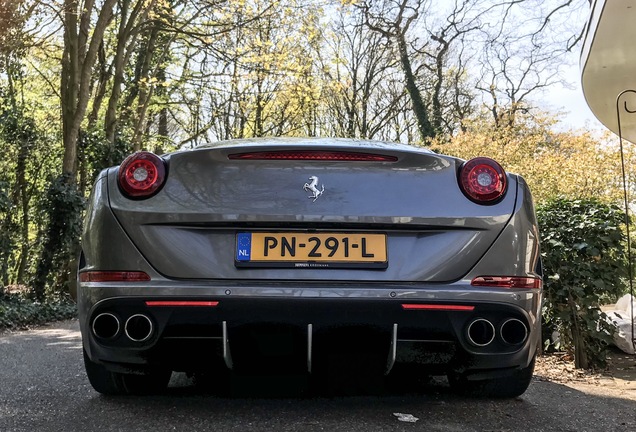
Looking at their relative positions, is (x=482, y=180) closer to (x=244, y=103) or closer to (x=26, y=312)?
(x=26, y=312)

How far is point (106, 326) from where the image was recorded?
2.74 metres

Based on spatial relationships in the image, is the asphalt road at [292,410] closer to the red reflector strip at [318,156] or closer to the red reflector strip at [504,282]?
the red reflector strip at [504,282]

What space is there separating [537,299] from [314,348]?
0.97m

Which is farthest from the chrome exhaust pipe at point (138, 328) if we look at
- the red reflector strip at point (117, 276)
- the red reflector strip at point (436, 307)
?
the red reflector strip at point (436, 307)

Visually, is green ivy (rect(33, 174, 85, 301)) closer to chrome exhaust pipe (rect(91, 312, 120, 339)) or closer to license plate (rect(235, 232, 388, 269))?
chrome exhaust pipe (rect(91, 312, 120, 339))

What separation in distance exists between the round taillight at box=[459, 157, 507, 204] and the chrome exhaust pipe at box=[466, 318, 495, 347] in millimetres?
509

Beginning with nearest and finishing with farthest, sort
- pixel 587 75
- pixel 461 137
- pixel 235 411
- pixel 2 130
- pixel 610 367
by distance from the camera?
pixel 235 411 → pixel 610 367 → pixel 587 75 → pixel 2 130 → pixel 461 137

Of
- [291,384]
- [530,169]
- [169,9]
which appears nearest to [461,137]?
[530,169]

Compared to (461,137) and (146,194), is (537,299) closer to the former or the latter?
(146,194)

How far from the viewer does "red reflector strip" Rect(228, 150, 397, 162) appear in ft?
9.41

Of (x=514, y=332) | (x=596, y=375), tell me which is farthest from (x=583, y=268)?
(x=514, y=332)

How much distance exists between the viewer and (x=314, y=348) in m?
2.72

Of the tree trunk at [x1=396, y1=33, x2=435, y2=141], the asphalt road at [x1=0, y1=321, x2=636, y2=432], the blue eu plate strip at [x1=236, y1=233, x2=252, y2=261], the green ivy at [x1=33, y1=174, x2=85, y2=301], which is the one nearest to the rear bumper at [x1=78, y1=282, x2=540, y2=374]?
the blue eu plate strip at [x1=236, y1=233, x2=252, y2=261]

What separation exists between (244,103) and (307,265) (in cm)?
2080
